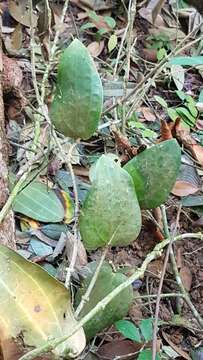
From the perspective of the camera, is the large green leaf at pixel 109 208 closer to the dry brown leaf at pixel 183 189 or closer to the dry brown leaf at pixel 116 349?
the dry brown leaf at pixel 116 349

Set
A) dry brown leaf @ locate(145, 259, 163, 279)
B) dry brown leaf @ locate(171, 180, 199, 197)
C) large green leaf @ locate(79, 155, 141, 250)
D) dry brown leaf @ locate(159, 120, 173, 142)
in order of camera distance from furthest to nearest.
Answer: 1. dry brown leaf @ locate(171, 180, 199, 197)
2. dry brown leaf @ locate(159, 120, 173, 142)
3. dry brown leaf @ locate(145, 259, 163, 279)
4. large green leaf @ locate(79, 155, 141, 250)

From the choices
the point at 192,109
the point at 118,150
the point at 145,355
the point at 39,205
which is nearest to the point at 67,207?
the point at 39,205

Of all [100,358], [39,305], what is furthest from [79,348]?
[100,358]

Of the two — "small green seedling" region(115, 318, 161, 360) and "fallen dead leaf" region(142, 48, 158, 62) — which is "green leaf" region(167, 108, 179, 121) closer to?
"fallen dead leaf" region(142, 48, 158, 62)

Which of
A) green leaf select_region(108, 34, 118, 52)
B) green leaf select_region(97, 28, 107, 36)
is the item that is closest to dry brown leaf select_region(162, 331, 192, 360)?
green leaf select_region(108, 34, 118, 52)

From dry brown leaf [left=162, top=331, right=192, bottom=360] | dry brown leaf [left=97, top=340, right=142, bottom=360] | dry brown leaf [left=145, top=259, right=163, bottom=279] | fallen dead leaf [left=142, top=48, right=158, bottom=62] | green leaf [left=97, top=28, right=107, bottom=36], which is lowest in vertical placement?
dry brown leaf [left=162, top=331, right=192, bottom=360]

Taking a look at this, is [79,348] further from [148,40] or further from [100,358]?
[148,40]
